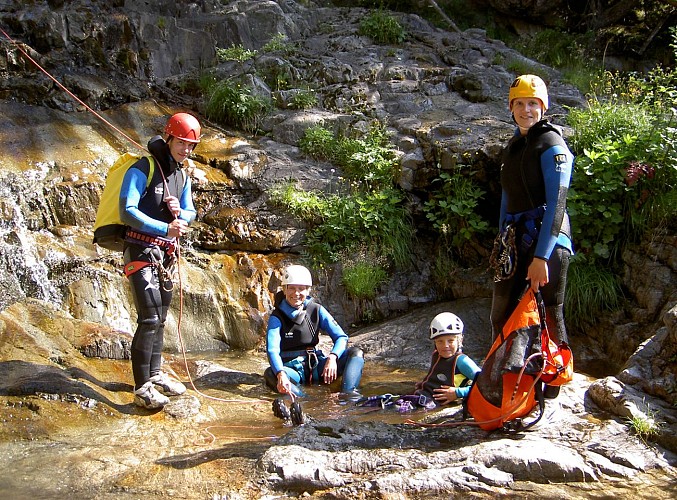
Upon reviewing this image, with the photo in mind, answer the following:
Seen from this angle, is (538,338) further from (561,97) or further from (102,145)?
(561,97)

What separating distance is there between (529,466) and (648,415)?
39.8 inches

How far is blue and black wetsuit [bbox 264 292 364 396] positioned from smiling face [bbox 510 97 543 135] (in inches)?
98.4

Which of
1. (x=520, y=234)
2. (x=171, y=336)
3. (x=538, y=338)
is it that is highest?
(x=520, y=234)

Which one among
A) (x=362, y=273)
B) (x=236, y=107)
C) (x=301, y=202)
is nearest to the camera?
(x=362, y=273)

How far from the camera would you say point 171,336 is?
664 cm

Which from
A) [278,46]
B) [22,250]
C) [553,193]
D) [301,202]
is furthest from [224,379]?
[278,46]

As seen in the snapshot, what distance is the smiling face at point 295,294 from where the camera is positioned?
18.1ft

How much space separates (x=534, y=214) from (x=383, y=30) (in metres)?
9.32

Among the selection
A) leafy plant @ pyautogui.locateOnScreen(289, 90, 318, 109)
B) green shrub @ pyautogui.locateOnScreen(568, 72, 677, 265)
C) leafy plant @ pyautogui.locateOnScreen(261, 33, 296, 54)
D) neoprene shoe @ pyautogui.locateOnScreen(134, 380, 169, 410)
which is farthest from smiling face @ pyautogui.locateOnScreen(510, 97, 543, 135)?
leafy plant @ pyautogui.locateOnScreen(261, 33, 296, 54)

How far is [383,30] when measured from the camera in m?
12.4

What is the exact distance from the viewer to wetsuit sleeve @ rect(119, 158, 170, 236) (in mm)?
4398

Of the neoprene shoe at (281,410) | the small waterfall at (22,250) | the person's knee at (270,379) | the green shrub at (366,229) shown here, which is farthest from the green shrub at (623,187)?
the small waterfall at (22,250)

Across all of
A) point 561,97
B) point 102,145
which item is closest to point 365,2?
point 561,97

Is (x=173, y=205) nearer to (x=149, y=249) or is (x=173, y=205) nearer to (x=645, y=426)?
(x=149, y=249)
